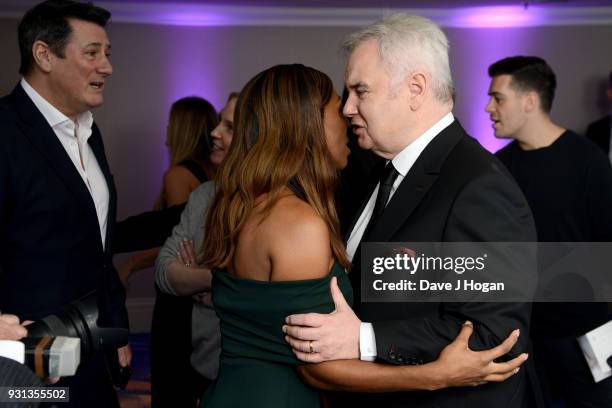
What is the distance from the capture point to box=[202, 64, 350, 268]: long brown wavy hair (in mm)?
1744

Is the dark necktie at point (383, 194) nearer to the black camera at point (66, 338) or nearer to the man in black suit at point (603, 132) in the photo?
the black camera at point (66, 338)

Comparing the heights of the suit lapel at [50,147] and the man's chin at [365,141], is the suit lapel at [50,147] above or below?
below

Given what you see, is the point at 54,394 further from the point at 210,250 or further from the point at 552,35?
the point at 552,35

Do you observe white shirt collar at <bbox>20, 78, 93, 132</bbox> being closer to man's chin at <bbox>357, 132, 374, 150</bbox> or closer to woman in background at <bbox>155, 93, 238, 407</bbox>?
woman in background at <bbox>155, 93, 238, 407</bbox>

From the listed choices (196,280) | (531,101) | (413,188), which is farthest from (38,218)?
(531,101)

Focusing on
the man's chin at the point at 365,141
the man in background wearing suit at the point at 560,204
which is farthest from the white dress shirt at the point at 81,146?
the man in background wearing suit at the point at 560,204

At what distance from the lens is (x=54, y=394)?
1.48 metres

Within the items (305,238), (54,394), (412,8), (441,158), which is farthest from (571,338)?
(412,8)

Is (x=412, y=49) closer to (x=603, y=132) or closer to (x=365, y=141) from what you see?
(x=365, y=141)

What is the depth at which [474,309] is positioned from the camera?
163 centimetres

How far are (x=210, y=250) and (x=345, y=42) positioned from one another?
2.26 ft

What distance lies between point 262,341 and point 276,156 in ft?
1.53

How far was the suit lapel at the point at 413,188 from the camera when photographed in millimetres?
1747

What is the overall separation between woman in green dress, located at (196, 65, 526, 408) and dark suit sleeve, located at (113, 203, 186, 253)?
112 cm
